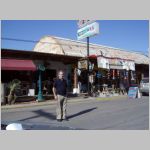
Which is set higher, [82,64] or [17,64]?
[82,64]

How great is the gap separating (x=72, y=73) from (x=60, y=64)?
1.66m

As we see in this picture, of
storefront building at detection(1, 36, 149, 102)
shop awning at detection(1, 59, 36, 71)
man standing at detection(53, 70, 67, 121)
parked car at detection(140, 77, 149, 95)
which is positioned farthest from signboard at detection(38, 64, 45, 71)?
man standing at detection(53, 70, 67, 121)

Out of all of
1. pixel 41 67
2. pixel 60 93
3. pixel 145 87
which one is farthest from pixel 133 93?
pixel 60 93

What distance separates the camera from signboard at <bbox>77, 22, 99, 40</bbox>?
77.7 ft

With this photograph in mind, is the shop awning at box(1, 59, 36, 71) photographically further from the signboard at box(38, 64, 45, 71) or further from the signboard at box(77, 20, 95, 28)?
the signboard at box(77, 20, 95, 28)

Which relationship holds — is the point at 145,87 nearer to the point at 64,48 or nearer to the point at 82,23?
the point at 82,23

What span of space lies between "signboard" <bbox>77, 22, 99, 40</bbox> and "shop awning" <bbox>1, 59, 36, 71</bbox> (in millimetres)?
6351

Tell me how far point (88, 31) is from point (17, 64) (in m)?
7.82

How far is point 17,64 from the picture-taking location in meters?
19.3

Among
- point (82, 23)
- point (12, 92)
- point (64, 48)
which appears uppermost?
point (82, 23)

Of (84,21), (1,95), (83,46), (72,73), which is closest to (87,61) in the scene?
(72,73)

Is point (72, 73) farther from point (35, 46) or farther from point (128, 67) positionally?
point (35, 46)

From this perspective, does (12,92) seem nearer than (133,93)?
Yes

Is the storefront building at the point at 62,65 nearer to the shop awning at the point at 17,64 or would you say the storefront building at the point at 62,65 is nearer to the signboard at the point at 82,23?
the shop awning at the point at 17,64
